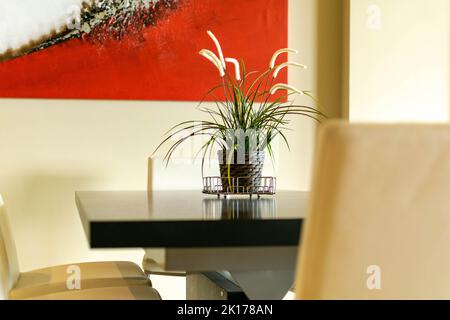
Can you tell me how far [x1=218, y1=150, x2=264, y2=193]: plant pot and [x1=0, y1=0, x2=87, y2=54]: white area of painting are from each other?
1.61m

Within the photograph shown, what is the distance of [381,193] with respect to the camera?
125cm

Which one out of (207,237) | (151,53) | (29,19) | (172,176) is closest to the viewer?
(207,237)

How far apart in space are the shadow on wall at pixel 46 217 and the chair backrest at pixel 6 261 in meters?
1.00

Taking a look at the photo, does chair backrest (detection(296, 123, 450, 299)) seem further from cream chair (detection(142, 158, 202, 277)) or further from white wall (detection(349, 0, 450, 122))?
white wall (detection(349, 0, 450, 122))

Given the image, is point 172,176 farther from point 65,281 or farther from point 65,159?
point 65,281

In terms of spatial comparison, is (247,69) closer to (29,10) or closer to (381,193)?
(29,10)

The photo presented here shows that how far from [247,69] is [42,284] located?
1.79 metres

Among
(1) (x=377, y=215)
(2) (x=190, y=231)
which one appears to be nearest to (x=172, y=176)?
(2) (x=190, y=231)

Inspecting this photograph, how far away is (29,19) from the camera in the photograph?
3607mm

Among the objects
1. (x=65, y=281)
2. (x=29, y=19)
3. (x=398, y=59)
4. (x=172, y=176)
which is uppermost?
(x=29, y=19)

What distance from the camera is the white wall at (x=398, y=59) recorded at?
3785 mm

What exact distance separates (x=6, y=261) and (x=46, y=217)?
1288 mm
